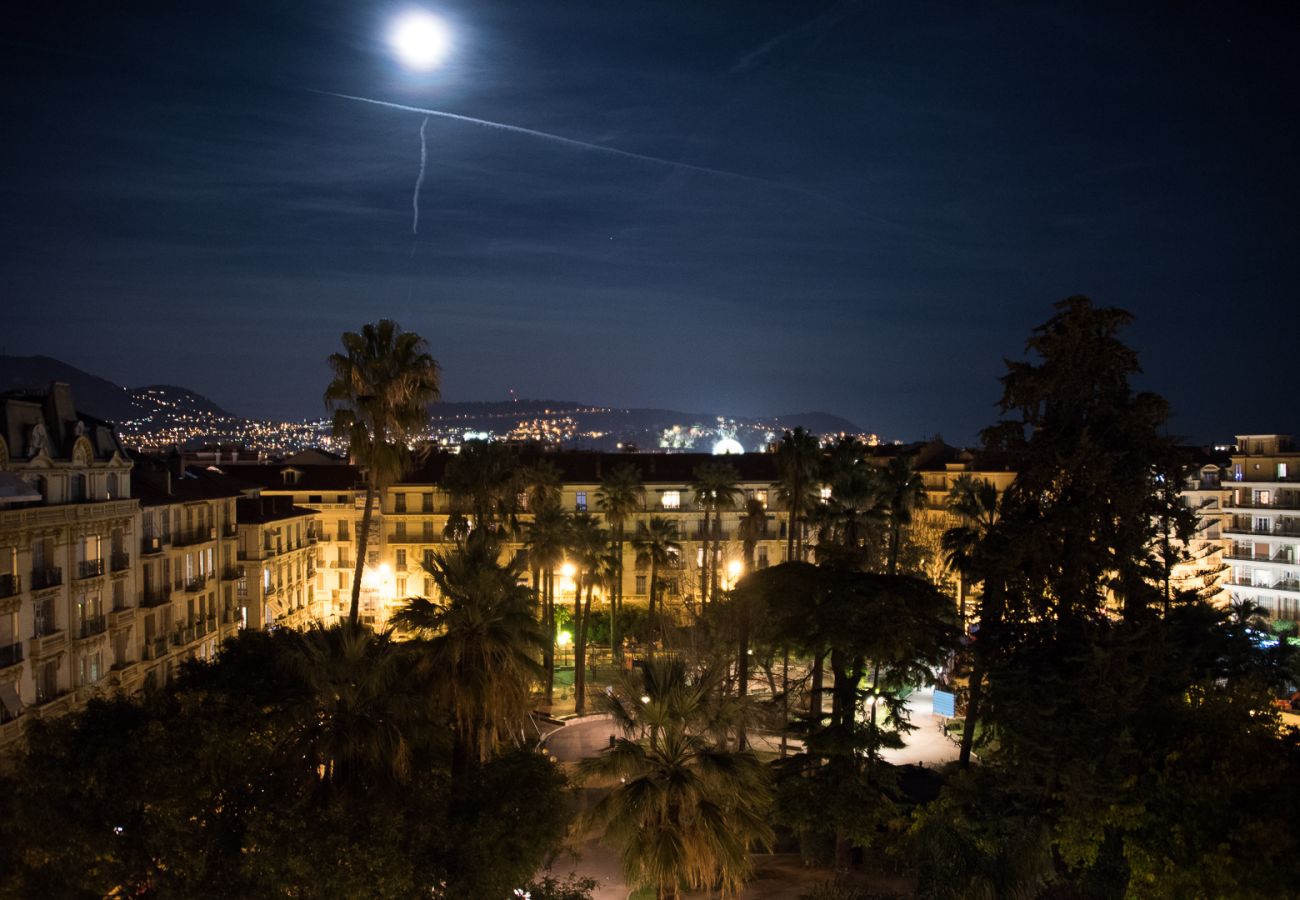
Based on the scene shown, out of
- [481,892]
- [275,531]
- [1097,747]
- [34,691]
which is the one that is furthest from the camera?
[275,531]

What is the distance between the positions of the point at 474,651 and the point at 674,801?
17.7 feet

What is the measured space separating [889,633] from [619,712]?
9.36m

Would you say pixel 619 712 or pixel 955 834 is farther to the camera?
pixel 955 834

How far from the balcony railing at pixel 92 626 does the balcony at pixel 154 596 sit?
11.2 ft

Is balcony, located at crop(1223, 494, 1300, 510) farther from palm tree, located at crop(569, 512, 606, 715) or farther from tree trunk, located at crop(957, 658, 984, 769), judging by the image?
tree trunk, located at crop(957, 658, 984, 769)

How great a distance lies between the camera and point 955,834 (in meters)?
23.6

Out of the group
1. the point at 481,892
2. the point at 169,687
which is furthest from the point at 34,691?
the point at 481,892

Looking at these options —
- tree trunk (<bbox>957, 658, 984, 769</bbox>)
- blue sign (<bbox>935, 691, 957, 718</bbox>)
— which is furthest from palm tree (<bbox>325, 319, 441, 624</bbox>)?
blue sign (<bbox>935, 691, 957, 718</bbox>)

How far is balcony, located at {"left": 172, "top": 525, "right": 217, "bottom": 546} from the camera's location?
40844 mm

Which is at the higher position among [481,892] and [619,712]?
[619,712]

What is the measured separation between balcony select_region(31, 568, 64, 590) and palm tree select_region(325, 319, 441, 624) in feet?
31.7

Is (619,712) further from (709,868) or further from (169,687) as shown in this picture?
(169,687)

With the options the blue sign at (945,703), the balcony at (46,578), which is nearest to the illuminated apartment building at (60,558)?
the balcony at (46,578)

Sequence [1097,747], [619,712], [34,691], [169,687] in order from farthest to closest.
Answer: [34,691] → [1097,747] → [169,687] → [619,712]
